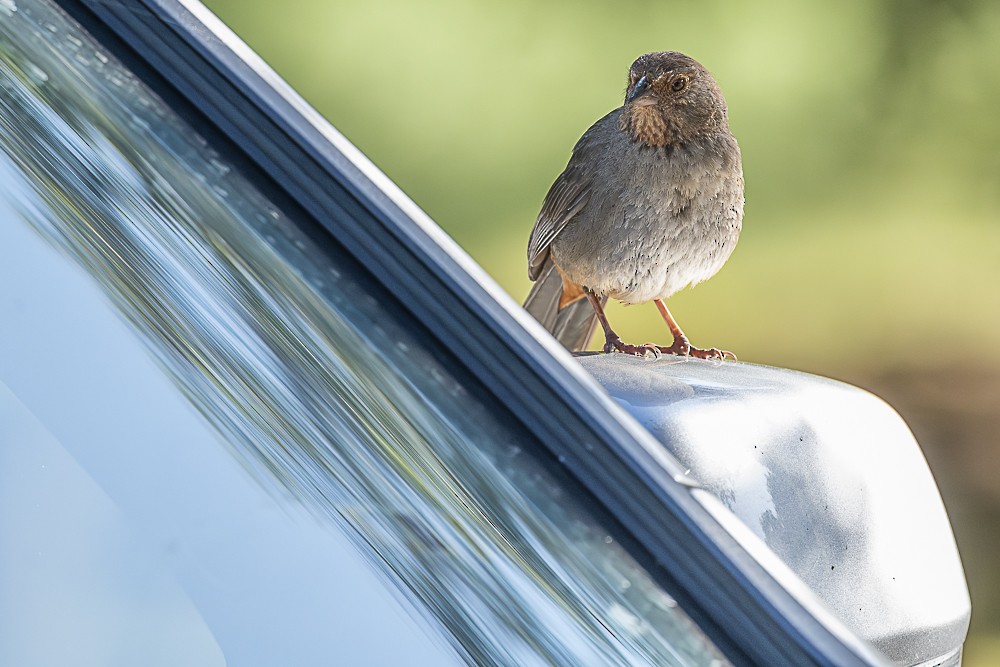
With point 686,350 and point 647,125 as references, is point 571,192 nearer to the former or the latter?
point 647,125

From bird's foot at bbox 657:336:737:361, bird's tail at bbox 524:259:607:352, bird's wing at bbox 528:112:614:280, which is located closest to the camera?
bird's foot at bbox 657:336:737:361

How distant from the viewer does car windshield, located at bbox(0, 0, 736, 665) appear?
1.49 feet

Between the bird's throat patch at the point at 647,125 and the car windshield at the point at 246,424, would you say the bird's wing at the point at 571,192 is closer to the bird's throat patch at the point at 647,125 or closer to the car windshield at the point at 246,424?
the bird's throat patch at the point at 647,125

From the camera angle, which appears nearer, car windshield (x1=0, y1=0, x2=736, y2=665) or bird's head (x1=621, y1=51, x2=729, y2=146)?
car windshield (x1=0, y1=0, x2=736, y2=665)

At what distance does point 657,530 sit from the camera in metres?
0.52

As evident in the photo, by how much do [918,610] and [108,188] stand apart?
55 cm

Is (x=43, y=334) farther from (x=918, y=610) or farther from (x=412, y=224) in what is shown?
(x=918, y=610)

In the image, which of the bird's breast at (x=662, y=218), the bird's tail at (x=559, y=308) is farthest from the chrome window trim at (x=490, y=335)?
the bird's tail at (x=559, y=308)

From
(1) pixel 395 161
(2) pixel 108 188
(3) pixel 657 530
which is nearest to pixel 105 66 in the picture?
(2) pixel 108 188

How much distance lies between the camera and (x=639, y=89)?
193cm

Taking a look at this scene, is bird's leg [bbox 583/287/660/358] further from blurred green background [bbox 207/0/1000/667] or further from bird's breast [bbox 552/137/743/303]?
blurred green background [bbox 207/0/1000/667]

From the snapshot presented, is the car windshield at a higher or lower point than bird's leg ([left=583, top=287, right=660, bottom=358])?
higher

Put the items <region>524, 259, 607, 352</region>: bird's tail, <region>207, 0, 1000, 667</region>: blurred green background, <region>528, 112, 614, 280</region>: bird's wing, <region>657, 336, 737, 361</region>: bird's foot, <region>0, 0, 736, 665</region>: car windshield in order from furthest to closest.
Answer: <region>207, 0, 1000, 667</region>: blurred green background → <region>524, 259, 607, 352</region>: bird's tail → <region>528, 112, 614, 280</region>: bird's wing → <region>657, 336, 737, 361</region>: bird's foot → <region>0, 0, 736, 665</region>: car windshield

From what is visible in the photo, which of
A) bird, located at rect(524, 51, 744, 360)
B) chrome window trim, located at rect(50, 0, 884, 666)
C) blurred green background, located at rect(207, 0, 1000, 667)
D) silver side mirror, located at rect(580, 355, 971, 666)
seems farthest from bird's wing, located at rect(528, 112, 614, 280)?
blurred green background, located at rect(207, 0, 1000, 667)
